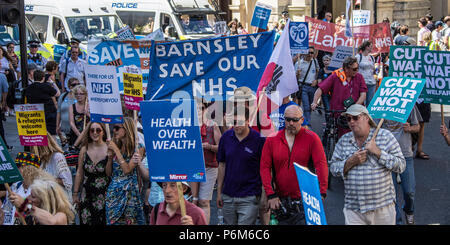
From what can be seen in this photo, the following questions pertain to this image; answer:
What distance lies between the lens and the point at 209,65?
28.1ft

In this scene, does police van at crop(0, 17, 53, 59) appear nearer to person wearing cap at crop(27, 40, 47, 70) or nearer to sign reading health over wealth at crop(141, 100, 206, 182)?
person wearing cap at crop(27, 40, 47, 70)

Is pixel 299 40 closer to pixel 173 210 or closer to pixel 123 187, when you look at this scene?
pixel 123 187

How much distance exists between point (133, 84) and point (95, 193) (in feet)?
4.78

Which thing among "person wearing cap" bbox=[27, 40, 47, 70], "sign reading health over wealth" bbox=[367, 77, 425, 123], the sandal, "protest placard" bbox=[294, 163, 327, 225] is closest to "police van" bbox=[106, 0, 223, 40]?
"person wearing cap" bbox=[27, 40, 47, 70]

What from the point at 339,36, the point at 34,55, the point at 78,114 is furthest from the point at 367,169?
the point at 34,55

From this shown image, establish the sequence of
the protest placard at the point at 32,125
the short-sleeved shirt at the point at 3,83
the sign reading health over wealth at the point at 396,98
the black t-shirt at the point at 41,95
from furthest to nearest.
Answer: the short-sleeved shirt at the point at 3,83 → the black t-shirt at the point at 41,95 → the protest placard at the point at 32,125 → the sign reading health over wealth at the point at 396,98

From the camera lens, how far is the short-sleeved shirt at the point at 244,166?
267 inches

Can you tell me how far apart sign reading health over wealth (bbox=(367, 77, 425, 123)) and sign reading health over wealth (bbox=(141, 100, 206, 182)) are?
6.62 feet

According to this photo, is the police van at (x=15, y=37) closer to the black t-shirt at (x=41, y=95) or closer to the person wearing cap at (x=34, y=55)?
the person wearing cap at (x=34, y=55)

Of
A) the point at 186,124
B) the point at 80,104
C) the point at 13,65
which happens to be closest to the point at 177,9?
the point at 13,65

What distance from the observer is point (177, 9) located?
23094 mm

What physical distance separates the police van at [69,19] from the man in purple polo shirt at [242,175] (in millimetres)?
15570

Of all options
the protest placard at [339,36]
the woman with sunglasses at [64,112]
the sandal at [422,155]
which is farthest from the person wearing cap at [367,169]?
the protest placard at [339,36]
